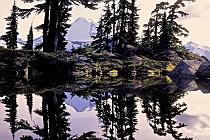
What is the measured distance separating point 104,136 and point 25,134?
3.91 ft

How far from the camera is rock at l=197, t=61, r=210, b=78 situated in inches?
976

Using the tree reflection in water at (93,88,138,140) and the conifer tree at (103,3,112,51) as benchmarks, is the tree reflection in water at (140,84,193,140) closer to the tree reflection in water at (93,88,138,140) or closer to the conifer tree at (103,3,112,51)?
the tree reflection in water at (93,88,138,140)

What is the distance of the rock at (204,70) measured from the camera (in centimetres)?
2478

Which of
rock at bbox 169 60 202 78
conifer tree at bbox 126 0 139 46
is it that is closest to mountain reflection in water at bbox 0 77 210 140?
→ rock at bbox 169 60 202 78

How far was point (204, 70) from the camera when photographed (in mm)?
25000

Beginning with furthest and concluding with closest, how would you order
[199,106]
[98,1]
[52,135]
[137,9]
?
[137,9], [98,1], [199,106], [52,135]

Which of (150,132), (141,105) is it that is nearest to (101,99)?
(141,105)

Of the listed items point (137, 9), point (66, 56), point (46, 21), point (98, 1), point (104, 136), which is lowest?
point (104, 136)

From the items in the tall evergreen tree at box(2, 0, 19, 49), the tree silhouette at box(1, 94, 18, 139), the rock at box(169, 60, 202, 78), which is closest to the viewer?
the tree silhouette at box(1, 94, 18, 139)

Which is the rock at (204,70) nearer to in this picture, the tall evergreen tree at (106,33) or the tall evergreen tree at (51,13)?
the tall evergreen tree at (51,13)

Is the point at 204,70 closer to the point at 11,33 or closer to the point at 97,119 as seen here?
the point at 97,119

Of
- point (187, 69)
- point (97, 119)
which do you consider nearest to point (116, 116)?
point (97, 119)

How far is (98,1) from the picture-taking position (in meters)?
17.8

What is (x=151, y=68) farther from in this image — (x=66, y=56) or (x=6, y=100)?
(x=6, y=100)
